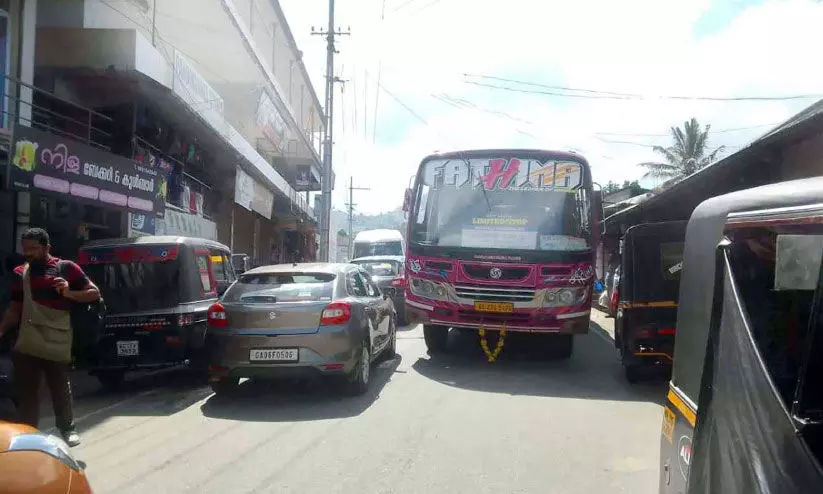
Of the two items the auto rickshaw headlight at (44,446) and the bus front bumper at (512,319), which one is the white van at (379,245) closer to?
the bus front bumper at (512,319)

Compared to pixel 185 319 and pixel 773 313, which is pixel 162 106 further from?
pixel 773 313

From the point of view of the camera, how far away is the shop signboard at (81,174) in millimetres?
7645

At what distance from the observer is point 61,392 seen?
5281 millimetres

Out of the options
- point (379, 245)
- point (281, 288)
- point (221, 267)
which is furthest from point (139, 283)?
point (379, 245)

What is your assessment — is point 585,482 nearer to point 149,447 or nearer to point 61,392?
point 149,447

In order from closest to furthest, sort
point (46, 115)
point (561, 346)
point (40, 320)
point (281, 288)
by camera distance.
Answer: point (40, 320) < point (281, 288) < point (561, 346) < point (46, 115)

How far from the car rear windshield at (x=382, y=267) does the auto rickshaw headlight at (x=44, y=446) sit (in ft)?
44.7

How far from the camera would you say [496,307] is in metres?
9.07

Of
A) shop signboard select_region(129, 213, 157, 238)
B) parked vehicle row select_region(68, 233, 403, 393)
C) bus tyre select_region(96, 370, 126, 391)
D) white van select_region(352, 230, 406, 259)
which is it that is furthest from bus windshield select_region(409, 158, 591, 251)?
white van select_region(352, 230, 406, 259)

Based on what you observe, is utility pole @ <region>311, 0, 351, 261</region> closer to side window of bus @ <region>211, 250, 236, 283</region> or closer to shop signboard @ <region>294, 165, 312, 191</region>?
shop signboard @ <region>294, 165, 312, 191</region>

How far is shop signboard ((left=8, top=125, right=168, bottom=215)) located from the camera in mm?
7645

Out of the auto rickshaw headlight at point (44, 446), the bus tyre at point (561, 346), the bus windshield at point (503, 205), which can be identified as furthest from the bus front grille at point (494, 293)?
the auto rickshaw headlight at point (44, 446)

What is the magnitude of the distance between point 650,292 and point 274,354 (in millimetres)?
4604

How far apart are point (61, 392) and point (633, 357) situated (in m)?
6.23
